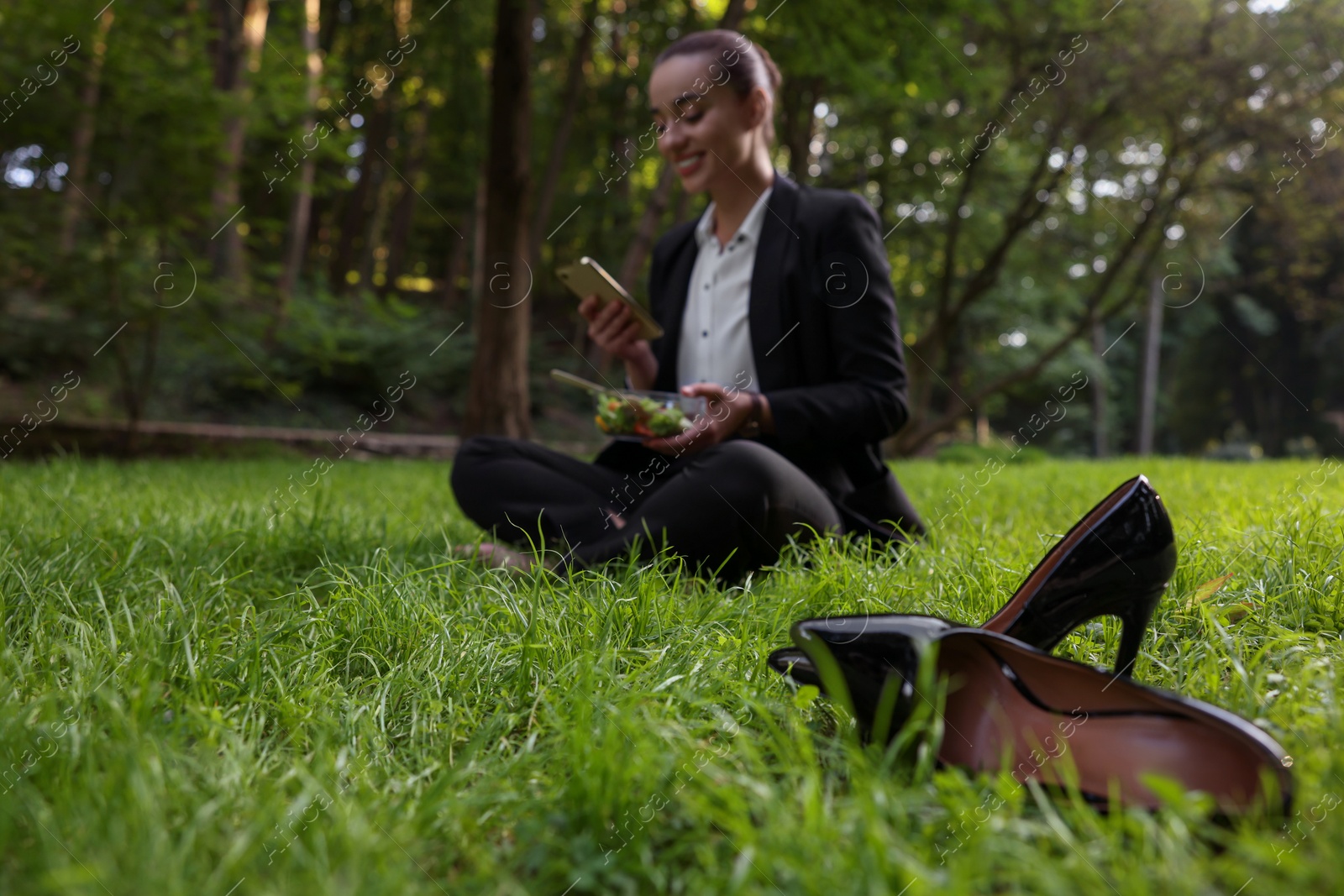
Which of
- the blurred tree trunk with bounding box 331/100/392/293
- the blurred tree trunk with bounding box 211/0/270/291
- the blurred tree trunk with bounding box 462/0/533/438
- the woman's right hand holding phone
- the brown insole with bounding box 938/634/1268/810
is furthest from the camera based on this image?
the blurred tree trunk with bounding box 331/100/392/293

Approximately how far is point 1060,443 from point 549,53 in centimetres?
2083

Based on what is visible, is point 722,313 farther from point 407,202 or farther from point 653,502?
point 407,202

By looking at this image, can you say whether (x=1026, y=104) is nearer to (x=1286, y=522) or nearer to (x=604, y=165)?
(x=604, y=165)

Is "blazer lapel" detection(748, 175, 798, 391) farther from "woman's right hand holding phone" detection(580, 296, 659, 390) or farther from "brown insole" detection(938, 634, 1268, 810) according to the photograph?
"brown insole" detection(938, 634, 1268, 810)

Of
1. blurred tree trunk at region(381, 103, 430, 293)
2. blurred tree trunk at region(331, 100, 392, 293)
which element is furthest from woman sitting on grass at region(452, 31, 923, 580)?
blurred tree trunk at region(381, 103, 430, 293)

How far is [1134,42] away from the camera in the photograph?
9.55 metres

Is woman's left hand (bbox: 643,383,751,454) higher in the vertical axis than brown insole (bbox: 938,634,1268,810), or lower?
higher

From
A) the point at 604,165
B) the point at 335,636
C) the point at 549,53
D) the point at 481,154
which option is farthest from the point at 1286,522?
the point at 481,154

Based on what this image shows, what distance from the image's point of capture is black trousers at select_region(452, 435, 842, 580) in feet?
6.73

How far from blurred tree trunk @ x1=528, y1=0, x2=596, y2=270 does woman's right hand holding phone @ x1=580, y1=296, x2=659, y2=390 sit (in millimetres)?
6559

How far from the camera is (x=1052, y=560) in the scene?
1264mm

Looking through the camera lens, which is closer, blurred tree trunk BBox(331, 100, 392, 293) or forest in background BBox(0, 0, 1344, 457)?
forest in background BBox(0, 0, 1344, 457)

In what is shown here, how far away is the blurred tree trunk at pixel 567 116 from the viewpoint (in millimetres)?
9273

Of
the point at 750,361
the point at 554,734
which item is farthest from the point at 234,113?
the point at 554,734
